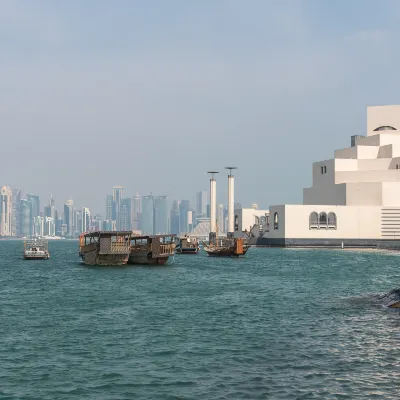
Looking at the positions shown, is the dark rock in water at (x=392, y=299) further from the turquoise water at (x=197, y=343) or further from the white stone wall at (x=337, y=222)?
the white stone wall at (x=337, y=222)

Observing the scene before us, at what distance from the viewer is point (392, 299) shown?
135ft

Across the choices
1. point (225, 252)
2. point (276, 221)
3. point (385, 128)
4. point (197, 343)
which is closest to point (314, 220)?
point (276, 221)

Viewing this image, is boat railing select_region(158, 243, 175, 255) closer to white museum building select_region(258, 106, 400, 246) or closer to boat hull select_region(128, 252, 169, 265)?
boat hull select_region(128, 252, 169, 265)

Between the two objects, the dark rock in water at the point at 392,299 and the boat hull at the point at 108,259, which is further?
the boat hull at the point at 108,259

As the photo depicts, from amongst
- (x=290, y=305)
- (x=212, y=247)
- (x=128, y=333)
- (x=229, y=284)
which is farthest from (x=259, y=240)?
(x=128, y=333)

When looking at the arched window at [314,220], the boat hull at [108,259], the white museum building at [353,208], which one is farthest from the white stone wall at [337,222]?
the boat hull at [108,259]

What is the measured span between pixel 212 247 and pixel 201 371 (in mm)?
91538

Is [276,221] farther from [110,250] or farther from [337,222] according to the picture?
[110,250]

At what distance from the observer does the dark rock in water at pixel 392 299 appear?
129 feet

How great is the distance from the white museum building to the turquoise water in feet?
322

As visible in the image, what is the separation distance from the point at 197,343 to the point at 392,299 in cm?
1793

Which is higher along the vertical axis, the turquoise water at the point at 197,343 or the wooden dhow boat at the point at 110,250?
the wooden dhow boat at the point at 110,250

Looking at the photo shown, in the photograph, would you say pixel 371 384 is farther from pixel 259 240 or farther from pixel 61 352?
pixel 259 240

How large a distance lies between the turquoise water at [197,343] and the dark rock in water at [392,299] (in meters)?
1.06
